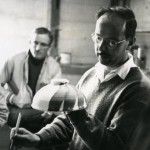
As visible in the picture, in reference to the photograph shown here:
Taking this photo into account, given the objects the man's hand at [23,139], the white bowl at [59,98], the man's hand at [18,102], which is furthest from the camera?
the man's hand at [18,102]

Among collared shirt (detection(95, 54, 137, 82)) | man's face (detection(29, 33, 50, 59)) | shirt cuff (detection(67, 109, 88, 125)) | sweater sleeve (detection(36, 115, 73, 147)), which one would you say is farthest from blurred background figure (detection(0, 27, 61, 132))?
shirt cuff (detection(67, 109, 88, 125))

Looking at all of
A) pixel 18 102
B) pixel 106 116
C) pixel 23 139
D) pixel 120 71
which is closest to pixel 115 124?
pixel 106 116

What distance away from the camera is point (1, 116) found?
2.31m

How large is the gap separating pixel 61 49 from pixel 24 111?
1489 mm

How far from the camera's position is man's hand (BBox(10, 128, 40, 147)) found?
116 centimetres

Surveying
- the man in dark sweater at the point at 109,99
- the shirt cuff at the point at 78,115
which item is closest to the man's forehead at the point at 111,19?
the man in dark sweater at the point at 109,99

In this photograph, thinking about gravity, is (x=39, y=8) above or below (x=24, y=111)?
above

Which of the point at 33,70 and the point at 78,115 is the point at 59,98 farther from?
the point at 33,70

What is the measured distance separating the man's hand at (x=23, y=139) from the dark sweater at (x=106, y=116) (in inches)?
1.9

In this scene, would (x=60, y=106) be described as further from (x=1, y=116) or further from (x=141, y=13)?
(x=141, y=13)

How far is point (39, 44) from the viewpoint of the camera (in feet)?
11.3

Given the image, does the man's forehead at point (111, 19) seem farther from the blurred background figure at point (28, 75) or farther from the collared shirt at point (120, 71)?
the blurred background figure at point (28, 75)

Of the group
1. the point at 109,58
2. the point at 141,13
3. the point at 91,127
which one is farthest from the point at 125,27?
the point at 141,13

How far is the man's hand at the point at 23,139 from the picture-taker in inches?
45.7
